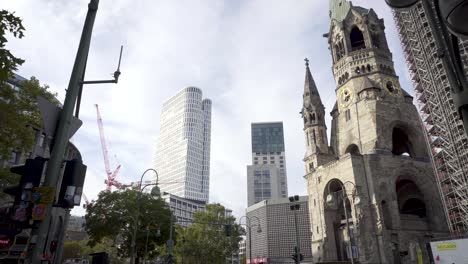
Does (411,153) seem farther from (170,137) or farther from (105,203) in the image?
(170,137)

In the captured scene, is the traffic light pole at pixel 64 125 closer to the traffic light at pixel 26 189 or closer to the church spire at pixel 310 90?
the traffic light at pixel 26 189

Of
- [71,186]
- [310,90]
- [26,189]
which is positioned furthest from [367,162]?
[26,189]

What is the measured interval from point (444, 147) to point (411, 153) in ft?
38.9

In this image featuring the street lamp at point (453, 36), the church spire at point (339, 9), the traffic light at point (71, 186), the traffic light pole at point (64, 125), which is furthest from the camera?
the church spire at point (339, 9)

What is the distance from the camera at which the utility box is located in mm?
24094

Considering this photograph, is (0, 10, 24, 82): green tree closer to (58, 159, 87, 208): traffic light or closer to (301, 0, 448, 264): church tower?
(58, 159, 87, 208): traffic light

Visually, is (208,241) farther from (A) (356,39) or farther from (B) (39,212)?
(B) (39,212)

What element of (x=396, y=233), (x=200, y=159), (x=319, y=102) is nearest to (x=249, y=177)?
(x=200, y=159)

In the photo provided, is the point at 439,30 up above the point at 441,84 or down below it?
below

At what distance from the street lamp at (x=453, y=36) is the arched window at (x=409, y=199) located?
49.0m

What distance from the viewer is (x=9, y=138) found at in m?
13.2

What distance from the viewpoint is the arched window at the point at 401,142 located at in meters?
49.7

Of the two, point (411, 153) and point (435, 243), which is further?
point (411, 153)

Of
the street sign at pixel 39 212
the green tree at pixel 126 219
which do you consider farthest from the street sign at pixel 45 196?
the green tree at pixel 126 219
